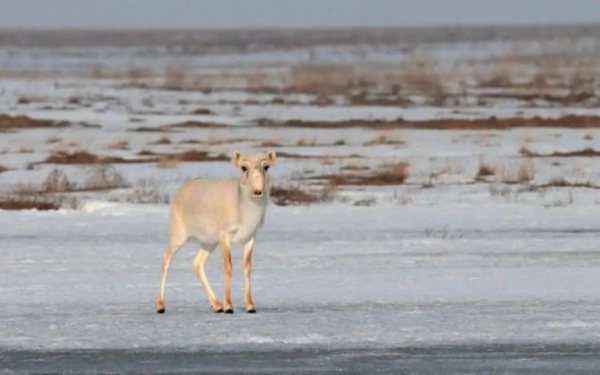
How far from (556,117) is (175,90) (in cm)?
1959

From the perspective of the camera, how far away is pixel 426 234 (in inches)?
616

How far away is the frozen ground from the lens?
911cm

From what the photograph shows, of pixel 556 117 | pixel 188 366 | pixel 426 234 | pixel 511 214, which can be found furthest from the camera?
pixel 556 117

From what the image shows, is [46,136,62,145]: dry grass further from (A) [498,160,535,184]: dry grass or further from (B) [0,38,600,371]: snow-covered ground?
(A) [498,160,535,184]: dry grass

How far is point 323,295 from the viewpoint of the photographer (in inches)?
455

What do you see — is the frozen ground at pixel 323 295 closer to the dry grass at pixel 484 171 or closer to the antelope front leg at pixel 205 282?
the antelope front leg at pixel 205 282

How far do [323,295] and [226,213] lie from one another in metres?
1.42

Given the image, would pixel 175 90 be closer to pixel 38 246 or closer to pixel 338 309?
pixel 38 246

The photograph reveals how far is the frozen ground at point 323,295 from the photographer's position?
9.11 m

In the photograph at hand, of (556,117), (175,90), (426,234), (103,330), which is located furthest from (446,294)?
(175,90)

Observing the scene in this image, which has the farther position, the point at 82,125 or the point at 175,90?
the point at 175,90

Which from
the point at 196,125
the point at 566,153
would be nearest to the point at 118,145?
the point at 196,125

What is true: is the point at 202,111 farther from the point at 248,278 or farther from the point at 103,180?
the point at 248,278

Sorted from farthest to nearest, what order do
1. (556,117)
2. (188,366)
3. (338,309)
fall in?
1. (556,117)
2. (338,309)
3. (188,366)
